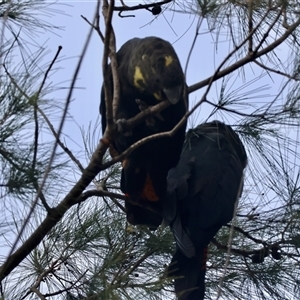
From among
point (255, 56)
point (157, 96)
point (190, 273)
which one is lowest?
point (190, 273)

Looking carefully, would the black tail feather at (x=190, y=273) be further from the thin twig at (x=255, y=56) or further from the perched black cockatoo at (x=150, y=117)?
the thin twig at (x=255, y=56)

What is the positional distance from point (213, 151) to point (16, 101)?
118 centimetres

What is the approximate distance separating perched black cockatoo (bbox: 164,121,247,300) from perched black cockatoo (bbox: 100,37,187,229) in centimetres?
10

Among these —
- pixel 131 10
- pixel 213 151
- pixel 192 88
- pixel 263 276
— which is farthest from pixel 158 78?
pixel 263 276

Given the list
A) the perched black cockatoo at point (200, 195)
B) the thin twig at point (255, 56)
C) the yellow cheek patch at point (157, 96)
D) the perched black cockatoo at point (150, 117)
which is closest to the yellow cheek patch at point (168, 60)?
the perched black cockatoo at point (150, 117)

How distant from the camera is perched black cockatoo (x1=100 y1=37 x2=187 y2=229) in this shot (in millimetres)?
2262

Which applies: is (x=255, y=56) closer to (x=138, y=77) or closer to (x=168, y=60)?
(x=168, y=60)

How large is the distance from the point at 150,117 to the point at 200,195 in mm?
556

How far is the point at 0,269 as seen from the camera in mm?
1855

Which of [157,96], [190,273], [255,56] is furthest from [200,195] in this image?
[255,56]

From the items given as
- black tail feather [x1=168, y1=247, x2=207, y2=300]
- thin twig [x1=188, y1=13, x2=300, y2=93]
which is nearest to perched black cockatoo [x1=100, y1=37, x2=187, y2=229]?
black tail feather [x1=168, y1=247, x2=207, y2=300]

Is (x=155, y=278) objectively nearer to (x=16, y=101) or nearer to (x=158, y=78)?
(x=158, y=78)

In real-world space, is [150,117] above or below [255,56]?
above

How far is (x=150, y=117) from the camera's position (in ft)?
7.25
